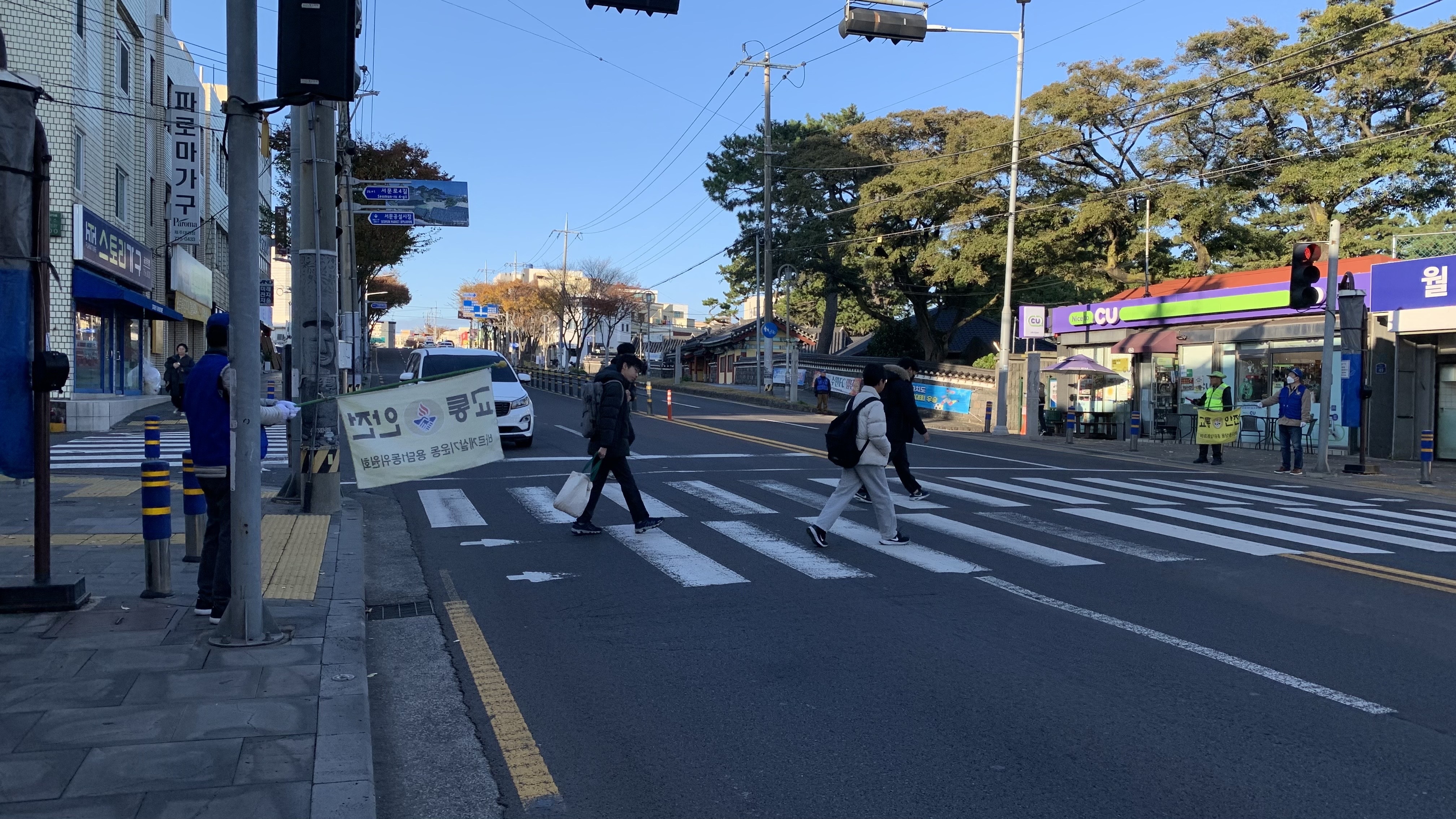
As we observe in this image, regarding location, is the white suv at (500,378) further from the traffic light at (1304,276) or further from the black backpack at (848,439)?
the traffic light at (1304,276)

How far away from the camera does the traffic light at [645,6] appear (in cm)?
946

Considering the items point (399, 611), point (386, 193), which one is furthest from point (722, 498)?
point (386, 193)

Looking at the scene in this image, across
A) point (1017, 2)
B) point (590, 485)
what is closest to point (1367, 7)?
point (1017, 2)

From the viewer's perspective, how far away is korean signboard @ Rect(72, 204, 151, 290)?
73.0 ft

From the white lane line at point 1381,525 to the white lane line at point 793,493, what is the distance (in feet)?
18.6

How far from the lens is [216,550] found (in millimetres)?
6586

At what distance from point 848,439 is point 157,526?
17.8ft

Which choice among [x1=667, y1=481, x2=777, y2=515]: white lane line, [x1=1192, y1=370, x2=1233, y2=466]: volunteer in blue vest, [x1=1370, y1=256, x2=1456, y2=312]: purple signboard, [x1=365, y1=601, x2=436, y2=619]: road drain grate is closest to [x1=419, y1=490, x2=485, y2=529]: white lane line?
[x1=667, y1=481, x2=777, y2=515]: white lane line

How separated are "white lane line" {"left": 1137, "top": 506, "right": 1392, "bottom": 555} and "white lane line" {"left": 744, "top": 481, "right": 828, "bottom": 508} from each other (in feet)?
12.1

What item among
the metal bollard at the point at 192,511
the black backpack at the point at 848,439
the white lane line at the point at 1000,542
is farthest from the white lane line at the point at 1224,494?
the metal bollard at the point at 192,511

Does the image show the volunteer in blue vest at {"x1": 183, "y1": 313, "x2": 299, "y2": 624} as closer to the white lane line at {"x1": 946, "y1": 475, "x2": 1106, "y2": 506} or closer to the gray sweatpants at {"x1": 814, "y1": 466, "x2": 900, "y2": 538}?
the gray sweatpants at {"x1": 814, "y1": 466, "x2": 900, "y2": 538}

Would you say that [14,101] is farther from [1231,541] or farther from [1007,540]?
[1231,541]

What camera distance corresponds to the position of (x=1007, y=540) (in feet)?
33.2

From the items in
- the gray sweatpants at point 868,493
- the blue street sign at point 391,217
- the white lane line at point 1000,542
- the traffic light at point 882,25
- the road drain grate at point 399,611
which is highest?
the traffic light at point 882,25
